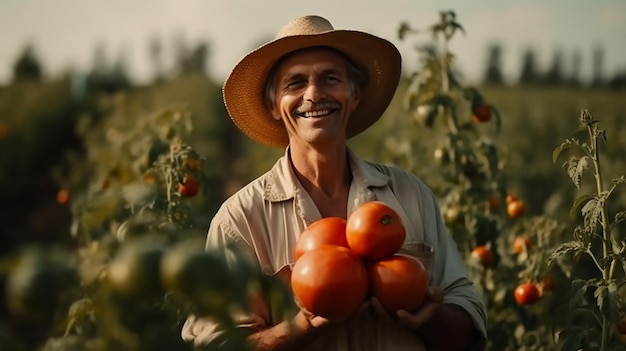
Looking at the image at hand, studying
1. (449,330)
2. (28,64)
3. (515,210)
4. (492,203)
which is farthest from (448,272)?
(28,64)

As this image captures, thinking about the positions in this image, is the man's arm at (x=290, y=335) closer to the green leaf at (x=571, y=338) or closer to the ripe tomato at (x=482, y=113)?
the green leaf at (x=571, y=338)

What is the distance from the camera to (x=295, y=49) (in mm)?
2795

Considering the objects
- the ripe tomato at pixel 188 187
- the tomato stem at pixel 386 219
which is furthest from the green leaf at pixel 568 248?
the ripe tomato at pixel 188 187

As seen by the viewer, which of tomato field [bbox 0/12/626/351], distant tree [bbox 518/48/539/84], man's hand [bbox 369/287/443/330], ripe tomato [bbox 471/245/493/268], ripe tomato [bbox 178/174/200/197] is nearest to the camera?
tomato field [bbox 0/12/626/351]

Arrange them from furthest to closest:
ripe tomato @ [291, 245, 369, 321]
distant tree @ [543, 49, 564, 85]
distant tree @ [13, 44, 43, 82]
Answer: distant tree @ [543, 49, 564, 85], distant tree @ [13, 44, 43, 82], ripe tomato @ [291, 245, 369, 321]

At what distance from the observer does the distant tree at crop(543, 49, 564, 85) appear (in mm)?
70250

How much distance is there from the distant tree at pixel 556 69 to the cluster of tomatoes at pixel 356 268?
69705mm

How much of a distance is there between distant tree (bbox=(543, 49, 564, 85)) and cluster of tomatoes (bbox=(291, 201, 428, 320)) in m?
69.7

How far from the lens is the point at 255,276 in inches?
55.6

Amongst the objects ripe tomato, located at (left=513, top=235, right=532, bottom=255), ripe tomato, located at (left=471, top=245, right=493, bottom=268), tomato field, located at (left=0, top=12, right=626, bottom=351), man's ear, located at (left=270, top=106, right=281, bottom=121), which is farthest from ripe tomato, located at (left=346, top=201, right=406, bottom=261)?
ripe tomato, located at (left=513, top=235, right=532, bottom=255)

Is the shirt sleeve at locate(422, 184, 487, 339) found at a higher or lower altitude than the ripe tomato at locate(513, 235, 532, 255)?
higher

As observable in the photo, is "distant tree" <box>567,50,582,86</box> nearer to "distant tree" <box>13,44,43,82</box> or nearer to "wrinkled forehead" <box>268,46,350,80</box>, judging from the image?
"distant tree" <box>13,44,43,82</box>

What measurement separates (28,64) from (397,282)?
42504 mm

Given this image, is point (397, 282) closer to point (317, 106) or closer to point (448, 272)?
point (448, 272)
